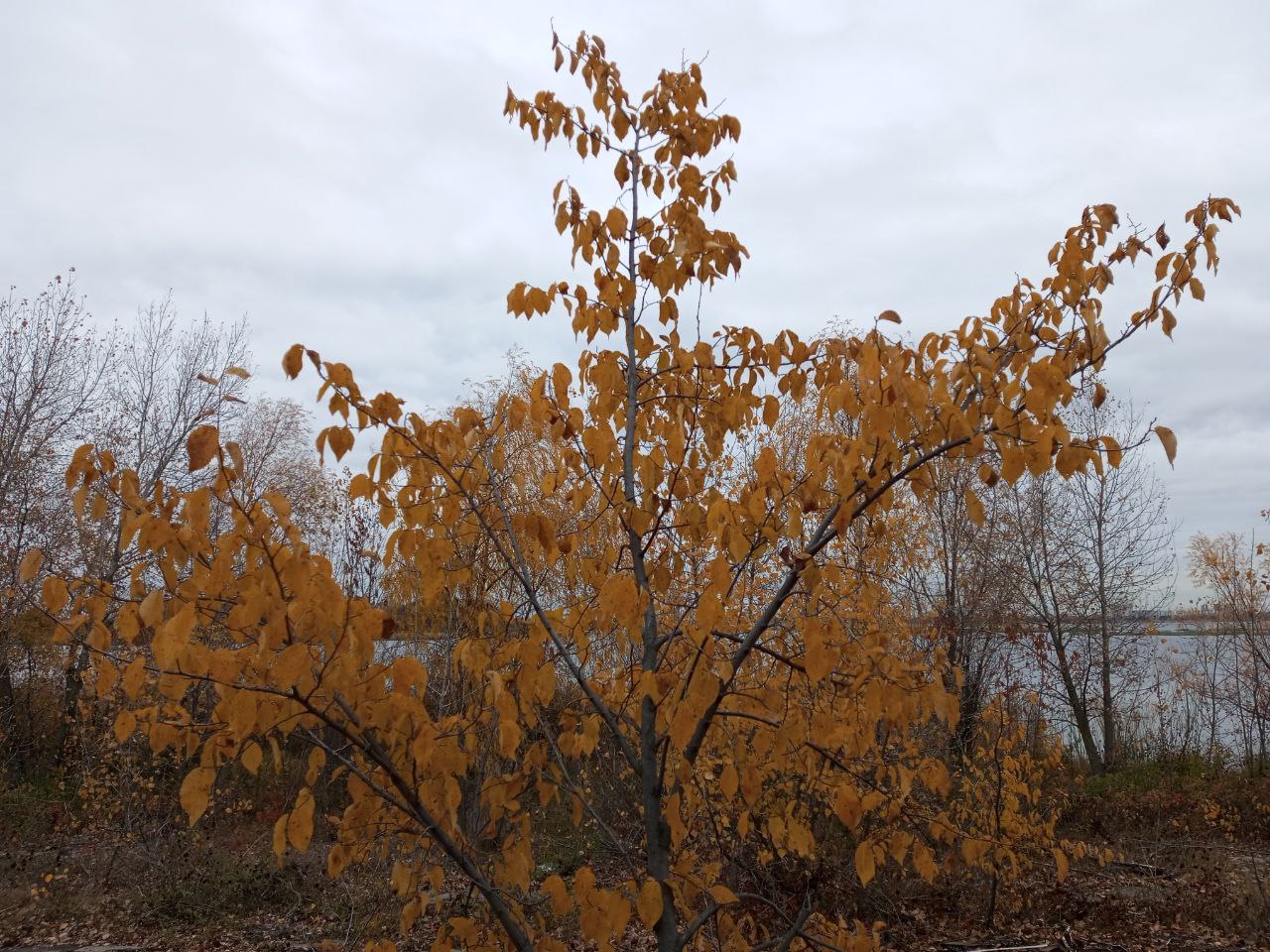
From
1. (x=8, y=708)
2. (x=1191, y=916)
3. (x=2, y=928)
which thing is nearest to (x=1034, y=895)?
(x=1191, y=916)

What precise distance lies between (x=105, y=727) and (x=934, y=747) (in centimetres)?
935

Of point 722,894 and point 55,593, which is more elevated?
point 55,593

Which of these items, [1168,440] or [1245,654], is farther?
[1245,654]

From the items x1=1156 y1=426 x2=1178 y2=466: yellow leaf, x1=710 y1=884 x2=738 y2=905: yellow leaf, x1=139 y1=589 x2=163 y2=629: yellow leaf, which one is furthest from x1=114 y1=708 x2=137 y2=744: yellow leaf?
x1=1156 y1=426 x2=1178 y2=466: yellow leaf

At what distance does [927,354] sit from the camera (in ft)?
Answer: 6.08

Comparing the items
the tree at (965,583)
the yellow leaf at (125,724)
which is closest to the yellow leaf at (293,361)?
the yellow leaf at (125,724)

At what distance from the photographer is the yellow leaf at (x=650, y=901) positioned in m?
1.63

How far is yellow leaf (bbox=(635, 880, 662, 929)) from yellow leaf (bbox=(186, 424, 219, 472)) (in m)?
1.21

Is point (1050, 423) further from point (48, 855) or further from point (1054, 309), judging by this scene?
point (48, 855)

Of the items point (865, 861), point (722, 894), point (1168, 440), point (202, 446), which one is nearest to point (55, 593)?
point (202, 446)

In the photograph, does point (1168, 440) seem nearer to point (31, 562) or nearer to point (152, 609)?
point (152, 609)

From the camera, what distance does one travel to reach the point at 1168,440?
1.53m

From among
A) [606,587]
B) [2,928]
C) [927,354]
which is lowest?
[2,928]

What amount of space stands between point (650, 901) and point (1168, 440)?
1398mm
